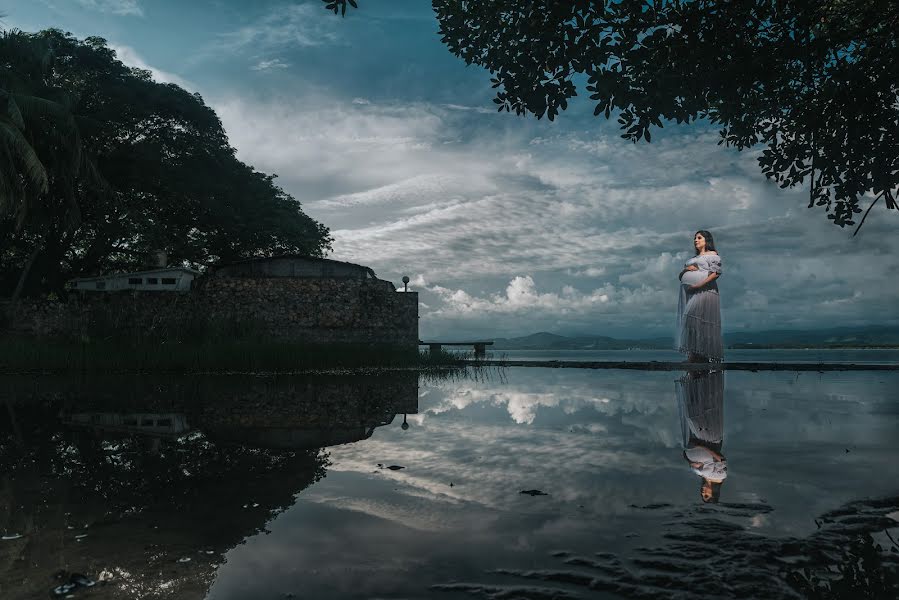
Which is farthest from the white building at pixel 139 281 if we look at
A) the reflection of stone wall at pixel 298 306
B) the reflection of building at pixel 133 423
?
the reflection of building at pixel 133 423

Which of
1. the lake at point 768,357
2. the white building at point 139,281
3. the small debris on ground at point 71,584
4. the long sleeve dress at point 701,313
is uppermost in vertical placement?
the white building at point 139,281

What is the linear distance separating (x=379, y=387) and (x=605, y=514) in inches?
307

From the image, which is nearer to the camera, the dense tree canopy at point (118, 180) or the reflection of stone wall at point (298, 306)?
the dense tree canopy at point (118, 180)

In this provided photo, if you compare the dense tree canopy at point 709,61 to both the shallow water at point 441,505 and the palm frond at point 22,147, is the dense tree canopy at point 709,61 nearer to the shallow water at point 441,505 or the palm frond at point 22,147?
the shallow water at point 441,505

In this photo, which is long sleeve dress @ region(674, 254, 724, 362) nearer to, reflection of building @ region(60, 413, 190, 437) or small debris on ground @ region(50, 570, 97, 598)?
reflection of building @ region(60, 413, 190, 437)

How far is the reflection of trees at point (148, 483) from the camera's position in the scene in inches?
88.5

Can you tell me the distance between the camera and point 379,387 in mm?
10219

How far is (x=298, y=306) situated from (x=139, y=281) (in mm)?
7096

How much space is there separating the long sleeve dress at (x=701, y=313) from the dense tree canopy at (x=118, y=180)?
19.9 meters

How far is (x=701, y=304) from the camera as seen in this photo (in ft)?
39.1

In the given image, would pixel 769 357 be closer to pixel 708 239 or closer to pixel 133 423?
pixel 708 239

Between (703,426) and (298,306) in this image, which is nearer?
(703,426)

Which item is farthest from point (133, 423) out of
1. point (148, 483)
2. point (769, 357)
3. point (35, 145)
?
point (769, 357)

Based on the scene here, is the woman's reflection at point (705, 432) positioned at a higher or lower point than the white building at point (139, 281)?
lower
